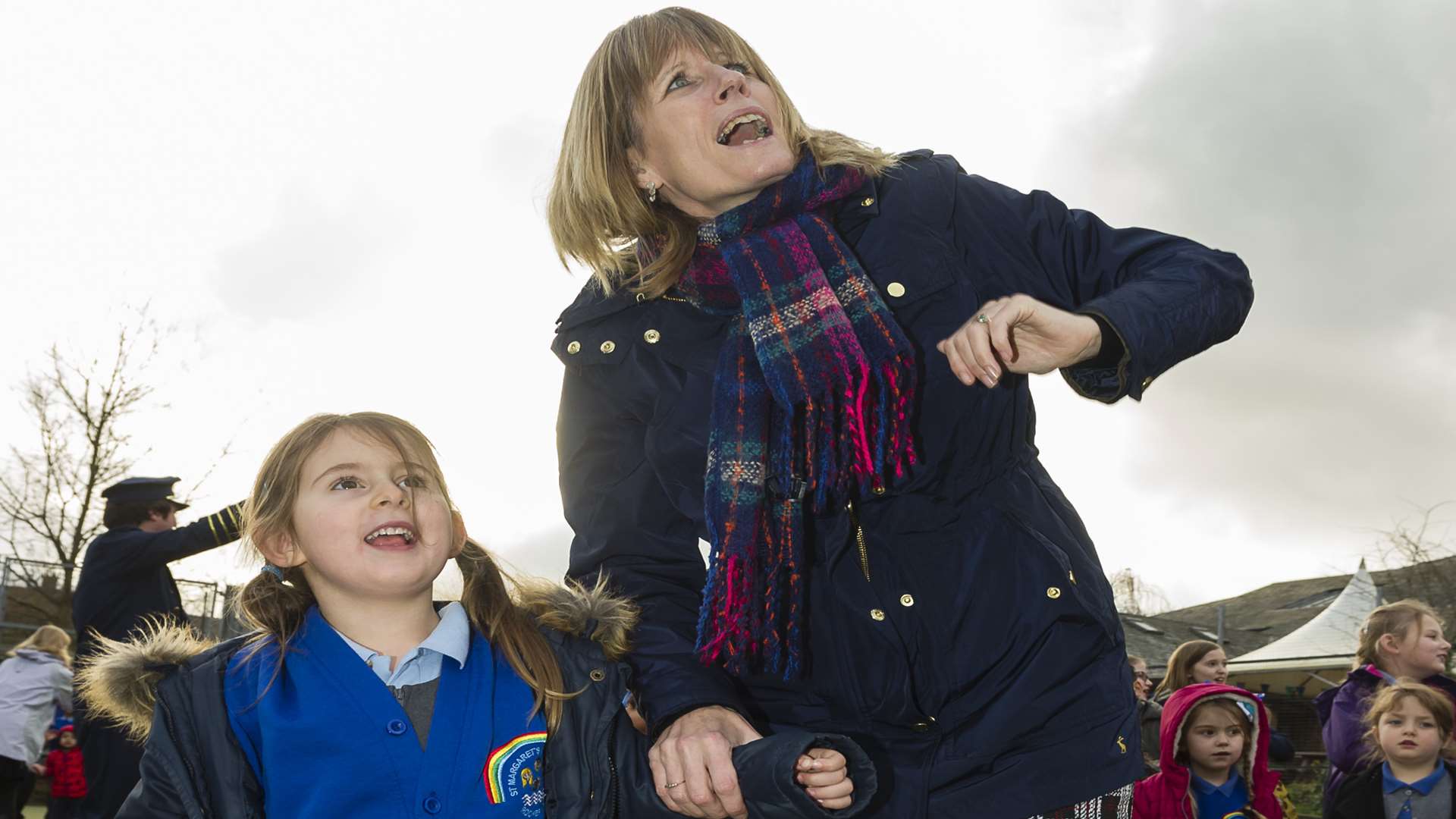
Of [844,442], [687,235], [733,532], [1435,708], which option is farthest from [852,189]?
[1435,708]

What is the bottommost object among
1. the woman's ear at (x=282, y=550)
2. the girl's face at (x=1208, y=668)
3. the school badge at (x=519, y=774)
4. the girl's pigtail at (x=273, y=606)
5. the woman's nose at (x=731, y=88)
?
the school badge at (x=519, y=774)

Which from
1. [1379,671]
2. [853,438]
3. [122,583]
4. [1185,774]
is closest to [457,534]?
[853,438]

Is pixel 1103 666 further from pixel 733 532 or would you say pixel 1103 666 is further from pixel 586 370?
pixel 586 370

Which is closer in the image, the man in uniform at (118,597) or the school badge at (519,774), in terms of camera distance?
the school badge at (519,774)

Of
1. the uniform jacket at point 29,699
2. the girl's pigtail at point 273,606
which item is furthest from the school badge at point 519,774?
the uniform jacket at point 29,699

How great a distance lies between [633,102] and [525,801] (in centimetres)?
132

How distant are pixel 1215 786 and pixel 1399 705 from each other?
0.90m

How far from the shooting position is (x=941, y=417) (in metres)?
1.98

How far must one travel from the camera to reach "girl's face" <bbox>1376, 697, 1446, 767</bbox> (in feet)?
18.6

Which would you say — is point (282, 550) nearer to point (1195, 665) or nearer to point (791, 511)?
point (791, 511)

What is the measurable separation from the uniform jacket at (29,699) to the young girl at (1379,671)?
26.0ft

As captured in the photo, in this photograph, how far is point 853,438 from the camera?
6.34ft

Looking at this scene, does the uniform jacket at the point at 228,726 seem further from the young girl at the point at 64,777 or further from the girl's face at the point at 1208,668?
the young girl at the point at 64,777

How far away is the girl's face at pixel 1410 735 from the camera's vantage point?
18.6 feet
